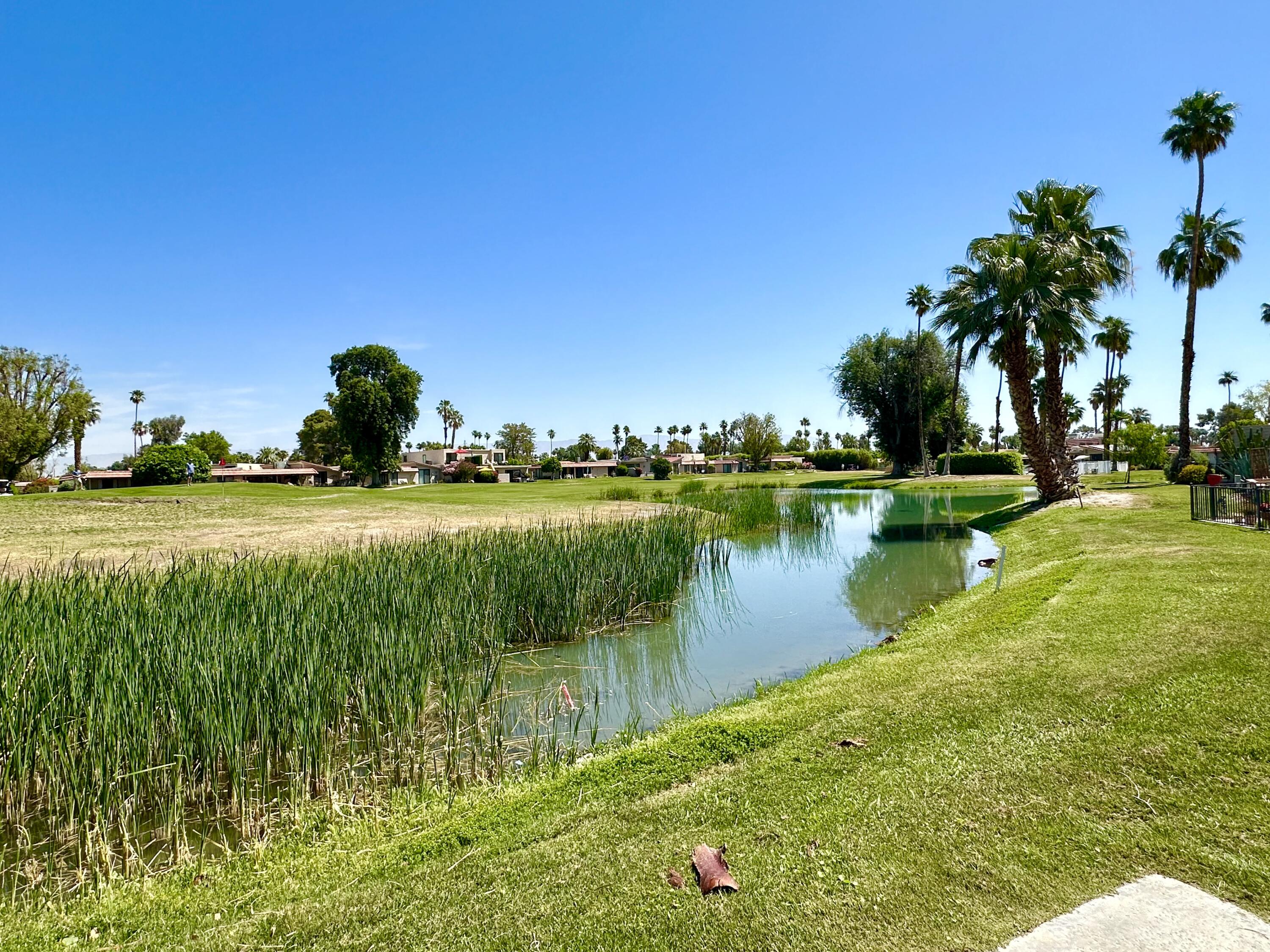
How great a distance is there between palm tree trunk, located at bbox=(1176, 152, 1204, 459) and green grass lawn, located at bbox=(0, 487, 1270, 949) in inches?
1030

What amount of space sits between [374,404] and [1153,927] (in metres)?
59.5

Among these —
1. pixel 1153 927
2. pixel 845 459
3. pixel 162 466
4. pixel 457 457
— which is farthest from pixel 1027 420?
pixel 457 457

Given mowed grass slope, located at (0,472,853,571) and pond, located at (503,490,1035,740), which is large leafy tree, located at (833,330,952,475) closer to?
mowed grass slope, located at (0,472,853,571)

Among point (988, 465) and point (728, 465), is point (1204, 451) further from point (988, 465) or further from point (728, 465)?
point (728, 465)

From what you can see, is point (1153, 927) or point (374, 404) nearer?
point (1153, 927)

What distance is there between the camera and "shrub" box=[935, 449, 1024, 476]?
51.2 metres

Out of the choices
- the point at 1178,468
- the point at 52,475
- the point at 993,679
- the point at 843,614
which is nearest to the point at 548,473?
the point at 52,475

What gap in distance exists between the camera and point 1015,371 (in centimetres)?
2044

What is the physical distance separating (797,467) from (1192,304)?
2253 inches

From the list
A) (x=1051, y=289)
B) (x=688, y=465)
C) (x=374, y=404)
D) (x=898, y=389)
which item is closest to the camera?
(x=1051, y=289)

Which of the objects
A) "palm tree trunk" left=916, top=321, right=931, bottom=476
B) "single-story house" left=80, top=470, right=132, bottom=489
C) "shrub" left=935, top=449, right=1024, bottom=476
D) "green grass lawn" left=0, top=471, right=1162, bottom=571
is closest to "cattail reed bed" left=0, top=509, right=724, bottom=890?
"green grass lawn" left=0, top=471, right=1162, bottom=571

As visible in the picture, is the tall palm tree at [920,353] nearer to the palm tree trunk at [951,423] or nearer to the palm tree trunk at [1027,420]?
the palm tree trunk at [951,423]

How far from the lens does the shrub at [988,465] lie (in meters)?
51.2

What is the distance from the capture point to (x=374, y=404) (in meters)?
56.3
